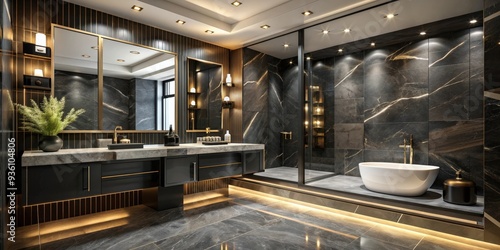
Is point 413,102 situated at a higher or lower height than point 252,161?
higher

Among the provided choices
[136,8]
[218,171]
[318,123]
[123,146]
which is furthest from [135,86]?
[318,123]

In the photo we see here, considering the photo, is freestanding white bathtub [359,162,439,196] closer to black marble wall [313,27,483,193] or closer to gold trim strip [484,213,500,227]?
black marble wall [313,27,483,193]

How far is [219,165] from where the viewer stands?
422cm

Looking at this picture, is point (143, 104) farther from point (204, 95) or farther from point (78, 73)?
point (204, 95)

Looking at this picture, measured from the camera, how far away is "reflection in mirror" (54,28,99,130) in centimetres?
338

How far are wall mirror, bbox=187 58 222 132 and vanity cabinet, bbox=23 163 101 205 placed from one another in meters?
2.00

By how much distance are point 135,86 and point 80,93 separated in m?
0.71

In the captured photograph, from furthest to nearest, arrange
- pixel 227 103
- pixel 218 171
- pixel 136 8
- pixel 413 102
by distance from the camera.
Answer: pixel 227 103
pixel 413 102
pixel 218 171
pixel 136 8

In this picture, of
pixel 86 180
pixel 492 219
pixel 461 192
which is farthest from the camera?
pixel 461 192

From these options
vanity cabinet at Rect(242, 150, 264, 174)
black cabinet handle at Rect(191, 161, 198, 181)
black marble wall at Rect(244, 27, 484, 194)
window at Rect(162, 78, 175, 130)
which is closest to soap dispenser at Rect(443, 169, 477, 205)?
black marble wall at Rect(244, 27, 484, 194)

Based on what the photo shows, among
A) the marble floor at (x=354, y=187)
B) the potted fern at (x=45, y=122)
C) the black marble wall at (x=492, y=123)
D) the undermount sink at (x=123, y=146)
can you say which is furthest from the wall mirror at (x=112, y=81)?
the black marble wall at (x=492, y=123)

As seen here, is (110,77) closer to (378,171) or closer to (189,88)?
(189,88)

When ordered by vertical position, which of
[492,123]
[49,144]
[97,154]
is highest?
Result: [492,123]

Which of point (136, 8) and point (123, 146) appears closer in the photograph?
point (123, 146)
